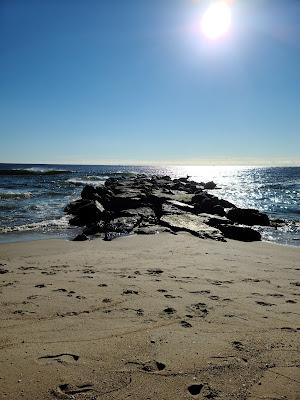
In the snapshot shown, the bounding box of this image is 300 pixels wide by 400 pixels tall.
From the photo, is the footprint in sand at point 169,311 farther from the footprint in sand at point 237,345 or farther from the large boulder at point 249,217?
the large boulder at point 249,217

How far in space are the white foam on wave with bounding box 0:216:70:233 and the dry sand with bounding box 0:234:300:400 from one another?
5953 millimetres

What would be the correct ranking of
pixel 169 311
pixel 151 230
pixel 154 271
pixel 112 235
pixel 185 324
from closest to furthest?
1. pixel 185 324
2. pixel 169 311
3. pixel 154 271
4. pixel 112 235
5. pixel 151 230

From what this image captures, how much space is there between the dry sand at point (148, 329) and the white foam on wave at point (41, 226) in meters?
5.95

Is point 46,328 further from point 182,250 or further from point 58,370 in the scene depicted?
point 182,250

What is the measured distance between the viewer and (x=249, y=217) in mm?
17625

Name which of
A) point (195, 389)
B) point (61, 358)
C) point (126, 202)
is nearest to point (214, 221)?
point (126, 202)

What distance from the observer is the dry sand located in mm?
3434

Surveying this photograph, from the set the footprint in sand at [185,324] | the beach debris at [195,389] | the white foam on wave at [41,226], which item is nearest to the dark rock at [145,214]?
the white foam on wave at [41,226]

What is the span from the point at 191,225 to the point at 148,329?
9490 millimetres

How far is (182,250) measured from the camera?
395 inches

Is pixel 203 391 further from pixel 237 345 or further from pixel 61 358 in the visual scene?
pixel 61 358

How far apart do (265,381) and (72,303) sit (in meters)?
3.03

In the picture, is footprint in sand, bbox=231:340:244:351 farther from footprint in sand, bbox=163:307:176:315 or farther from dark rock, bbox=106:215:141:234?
dark rock, bbox=106:215:141:234

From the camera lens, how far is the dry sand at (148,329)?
3.43 meters
